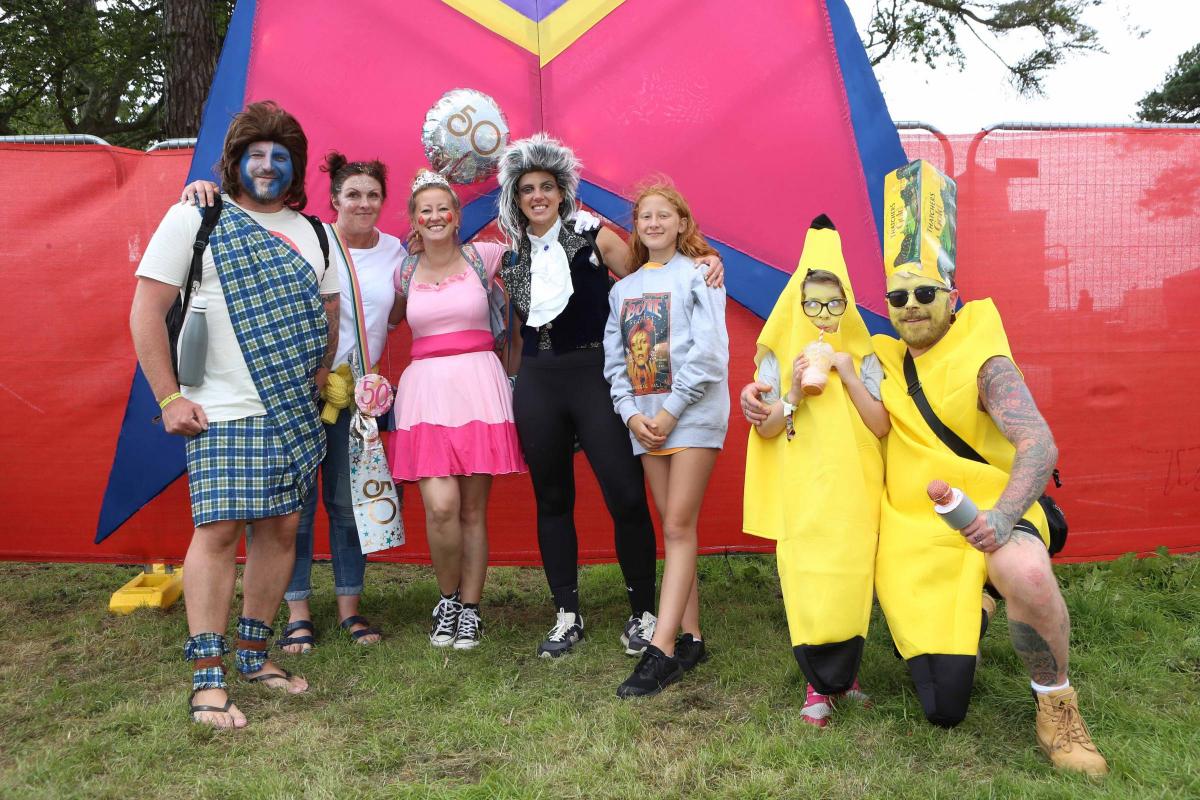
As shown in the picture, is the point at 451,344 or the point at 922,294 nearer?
the point at 922,294

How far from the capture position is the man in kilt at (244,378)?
9.69ft

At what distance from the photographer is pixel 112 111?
9672mm

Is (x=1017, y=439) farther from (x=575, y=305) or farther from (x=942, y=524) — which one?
(x=575, y=305)

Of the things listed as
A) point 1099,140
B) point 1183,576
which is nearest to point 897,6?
point 1099,140

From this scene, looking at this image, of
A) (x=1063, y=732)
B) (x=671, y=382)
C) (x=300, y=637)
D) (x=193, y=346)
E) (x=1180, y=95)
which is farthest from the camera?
(x=1180, y=95)

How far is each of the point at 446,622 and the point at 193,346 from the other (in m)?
1.44

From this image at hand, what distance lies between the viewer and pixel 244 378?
3049 millimetres

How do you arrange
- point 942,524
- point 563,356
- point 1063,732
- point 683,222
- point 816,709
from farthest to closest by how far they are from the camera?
point 563,356 → point 683,222 → point 816,709 → point 942,524 → point 1063,732

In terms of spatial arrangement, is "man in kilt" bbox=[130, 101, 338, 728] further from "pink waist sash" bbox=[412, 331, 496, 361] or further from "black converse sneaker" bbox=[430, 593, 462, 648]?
"black converse sneaker" bbox=[430, 593, 462, 648]

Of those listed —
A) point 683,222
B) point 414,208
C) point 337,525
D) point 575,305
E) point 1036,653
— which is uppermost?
point 414,208

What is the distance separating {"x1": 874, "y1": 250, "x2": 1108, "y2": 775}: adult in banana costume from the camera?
2484mm

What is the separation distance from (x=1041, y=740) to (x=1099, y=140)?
2803 mm

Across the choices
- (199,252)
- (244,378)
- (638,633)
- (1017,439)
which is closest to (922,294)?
(1017,439)

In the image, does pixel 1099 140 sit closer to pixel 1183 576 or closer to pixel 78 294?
pixel 1183 576
